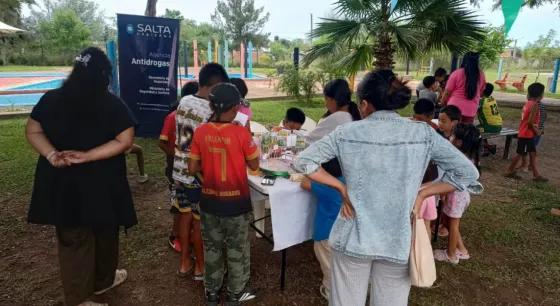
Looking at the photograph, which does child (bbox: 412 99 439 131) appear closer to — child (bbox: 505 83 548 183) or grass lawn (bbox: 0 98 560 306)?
grass lawn (bbox: 0 98 560 306)

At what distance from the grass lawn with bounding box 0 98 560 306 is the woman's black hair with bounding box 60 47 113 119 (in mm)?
1383

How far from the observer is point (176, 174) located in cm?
262

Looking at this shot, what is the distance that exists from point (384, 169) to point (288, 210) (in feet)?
3.47

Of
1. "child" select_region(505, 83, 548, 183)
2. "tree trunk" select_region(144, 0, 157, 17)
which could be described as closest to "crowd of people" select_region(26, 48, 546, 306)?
"child" select_region(505, 83, 548, 183)

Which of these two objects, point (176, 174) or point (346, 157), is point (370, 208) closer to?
point (346, 157)

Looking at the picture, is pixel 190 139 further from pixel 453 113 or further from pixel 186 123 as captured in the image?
pixel 453 113

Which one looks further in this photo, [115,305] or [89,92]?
[115,305]

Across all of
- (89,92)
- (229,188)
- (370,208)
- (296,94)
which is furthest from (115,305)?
(296,94)

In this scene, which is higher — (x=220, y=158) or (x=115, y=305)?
(x=220, y=158)

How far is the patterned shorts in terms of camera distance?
2580mm

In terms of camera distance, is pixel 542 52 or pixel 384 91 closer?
pixel 384 91

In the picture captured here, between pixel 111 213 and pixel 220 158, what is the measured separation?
2.44 ft

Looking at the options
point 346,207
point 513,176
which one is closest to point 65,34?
point 513,176

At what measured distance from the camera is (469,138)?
10.2 ft
